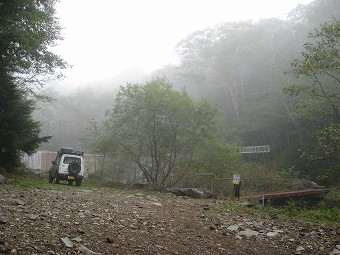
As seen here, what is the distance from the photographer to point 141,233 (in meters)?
5.18

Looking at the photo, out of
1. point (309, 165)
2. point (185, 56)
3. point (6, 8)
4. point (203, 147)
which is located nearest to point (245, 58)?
point (185, 56)

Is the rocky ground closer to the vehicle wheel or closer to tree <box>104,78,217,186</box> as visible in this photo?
the vehicle wheel

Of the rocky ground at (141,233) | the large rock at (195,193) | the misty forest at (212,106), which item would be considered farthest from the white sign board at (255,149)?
the rocky ground at (141,233)

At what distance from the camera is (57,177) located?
15062 mm

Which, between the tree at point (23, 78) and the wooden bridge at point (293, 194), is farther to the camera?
the wooden bridge at point (293, 194)

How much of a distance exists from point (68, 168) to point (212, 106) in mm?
8306

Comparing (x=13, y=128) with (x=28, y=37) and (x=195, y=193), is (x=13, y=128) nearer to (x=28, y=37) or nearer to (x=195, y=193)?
(x=28, y=37)

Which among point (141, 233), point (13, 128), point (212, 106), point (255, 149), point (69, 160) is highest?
point (212, 106)

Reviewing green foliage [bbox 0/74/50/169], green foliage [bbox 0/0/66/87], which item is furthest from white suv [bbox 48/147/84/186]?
green foliage [bbox 0/0/66/87]

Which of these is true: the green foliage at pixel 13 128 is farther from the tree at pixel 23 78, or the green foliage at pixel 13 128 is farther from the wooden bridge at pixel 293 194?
the wooden bridge at pixel 293 194

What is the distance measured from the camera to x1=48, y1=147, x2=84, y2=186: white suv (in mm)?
14859

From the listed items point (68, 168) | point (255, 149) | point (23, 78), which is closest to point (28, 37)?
point (68, 168)

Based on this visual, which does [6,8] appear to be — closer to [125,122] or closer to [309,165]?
[125,122]

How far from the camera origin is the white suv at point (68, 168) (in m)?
14.9
